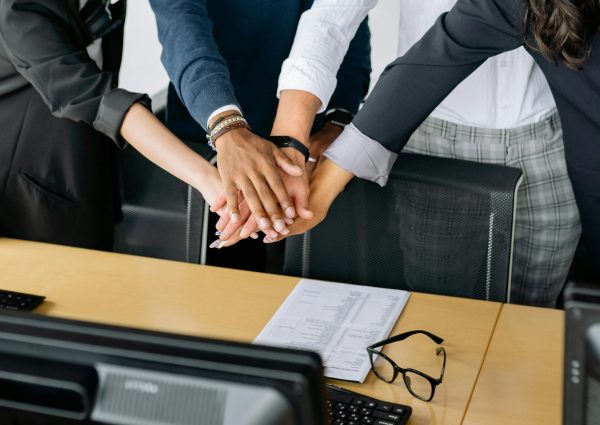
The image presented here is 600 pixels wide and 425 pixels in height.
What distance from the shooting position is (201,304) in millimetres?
1687

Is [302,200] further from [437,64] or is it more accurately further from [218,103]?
[437,64]

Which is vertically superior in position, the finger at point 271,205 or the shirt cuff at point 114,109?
the shirt cuff at point 114,109

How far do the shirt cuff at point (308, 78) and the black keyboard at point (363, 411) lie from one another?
804 mm

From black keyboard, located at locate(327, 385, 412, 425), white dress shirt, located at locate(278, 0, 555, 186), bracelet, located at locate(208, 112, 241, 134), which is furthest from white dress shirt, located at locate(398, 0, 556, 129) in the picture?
black keyboard, located at locate(327, 385, 412, 425)

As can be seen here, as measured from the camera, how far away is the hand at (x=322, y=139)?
2.04 metres

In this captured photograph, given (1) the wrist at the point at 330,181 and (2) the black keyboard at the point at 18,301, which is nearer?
(2) the black keyboard at the point at 18,301

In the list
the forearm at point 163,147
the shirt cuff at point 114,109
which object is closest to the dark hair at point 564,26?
the forearm at point 163,147

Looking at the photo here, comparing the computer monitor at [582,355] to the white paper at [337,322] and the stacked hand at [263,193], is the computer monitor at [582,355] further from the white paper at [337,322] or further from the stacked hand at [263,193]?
the stacked hand at [263,193]

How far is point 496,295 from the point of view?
1.80 meters

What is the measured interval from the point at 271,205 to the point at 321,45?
0.41 metres

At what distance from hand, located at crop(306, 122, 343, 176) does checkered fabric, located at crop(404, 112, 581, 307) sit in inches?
9.9

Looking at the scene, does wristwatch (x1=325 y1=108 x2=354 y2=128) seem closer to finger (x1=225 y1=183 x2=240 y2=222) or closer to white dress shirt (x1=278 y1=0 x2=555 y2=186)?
white dress shirt (x1=278 y1=0 x2=555 y2=186)

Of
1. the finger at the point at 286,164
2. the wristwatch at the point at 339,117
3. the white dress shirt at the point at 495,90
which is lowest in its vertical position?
the finger at the point at 286,164

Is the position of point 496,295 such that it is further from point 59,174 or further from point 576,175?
point 59,174
